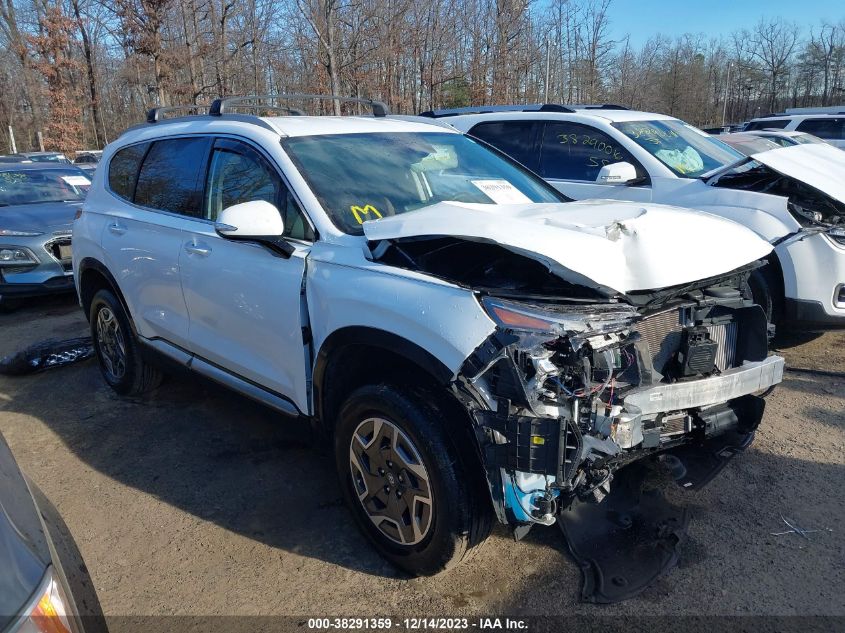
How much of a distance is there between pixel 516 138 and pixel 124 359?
450 cm

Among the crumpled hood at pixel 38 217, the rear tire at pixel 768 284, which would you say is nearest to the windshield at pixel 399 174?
the rear tire at pixel 768 284

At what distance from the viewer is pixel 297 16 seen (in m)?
18.8

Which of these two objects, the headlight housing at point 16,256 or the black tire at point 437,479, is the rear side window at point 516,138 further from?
the headlight housing at point 16,256

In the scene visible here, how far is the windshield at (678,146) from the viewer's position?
625cm

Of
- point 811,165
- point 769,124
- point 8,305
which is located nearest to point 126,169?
point 8,305

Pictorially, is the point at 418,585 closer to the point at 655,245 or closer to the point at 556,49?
the point at 655,245

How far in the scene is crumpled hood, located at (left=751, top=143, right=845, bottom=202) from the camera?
4.16 meters

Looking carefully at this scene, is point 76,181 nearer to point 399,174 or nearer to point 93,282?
point 93,282

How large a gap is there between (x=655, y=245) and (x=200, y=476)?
2.73 m

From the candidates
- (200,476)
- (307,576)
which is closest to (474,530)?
(307,576)

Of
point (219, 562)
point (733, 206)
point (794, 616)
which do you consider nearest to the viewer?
point (794, 616)

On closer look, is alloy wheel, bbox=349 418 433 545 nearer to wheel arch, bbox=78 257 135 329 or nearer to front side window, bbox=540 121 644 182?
wheel arch, bbox=78 257 135 329

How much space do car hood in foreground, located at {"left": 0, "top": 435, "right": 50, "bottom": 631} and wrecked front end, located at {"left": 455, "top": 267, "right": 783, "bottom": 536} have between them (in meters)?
1.33

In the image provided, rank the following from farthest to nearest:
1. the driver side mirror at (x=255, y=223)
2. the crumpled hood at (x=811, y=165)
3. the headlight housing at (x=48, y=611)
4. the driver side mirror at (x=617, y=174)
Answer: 1. the driver side mirror at (x=617, y=174)
2. the crumpled hood at (x=811, y=165)
3. the driver side mirror at (x=255, y=223)
4. the headlight housing at (x=48, y=611)
